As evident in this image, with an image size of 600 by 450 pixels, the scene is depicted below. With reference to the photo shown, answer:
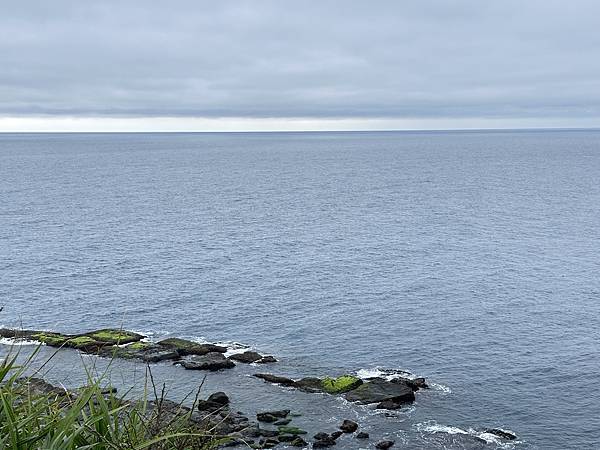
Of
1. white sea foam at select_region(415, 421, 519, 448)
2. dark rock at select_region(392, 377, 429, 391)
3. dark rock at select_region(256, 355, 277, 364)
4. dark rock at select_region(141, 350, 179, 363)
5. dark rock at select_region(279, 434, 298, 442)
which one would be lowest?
dark rock at select_region(141, 350, 179, 363)

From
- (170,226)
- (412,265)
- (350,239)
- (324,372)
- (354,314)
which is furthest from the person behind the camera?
(170,226)

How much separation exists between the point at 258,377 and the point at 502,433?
18610 millimetres

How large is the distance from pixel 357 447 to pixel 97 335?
97.1ft

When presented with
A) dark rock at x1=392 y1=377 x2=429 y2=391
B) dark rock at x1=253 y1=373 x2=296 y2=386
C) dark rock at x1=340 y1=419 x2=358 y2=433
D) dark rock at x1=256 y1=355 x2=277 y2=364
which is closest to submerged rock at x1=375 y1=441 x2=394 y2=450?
dark rock at x1=340 y1=419 x2=358 y2=433

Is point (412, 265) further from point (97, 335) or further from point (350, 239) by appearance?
point (97, 335)

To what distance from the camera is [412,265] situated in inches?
3497

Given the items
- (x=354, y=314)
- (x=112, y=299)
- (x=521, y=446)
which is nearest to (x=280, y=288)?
(x=354, y=314)

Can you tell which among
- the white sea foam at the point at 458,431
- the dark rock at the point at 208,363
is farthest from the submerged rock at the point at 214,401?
the white sea foam at the point at 458,431

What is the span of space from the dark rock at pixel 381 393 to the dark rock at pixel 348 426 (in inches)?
165

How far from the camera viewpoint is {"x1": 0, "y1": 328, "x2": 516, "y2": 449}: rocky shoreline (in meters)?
42.9

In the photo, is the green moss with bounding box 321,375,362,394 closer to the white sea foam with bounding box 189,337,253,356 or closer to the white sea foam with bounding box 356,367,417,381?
the white sea foam with bounding box 356,367,417,381

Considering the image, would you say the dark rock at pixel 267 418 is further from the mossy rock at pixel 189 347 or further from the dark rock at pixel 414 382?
the mossy rock at pixel 189 347

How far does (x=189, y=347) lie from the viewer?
194ft

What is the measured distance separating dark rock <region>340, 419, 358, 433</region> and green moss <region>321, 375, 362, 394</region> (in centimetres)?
564
